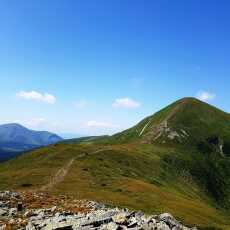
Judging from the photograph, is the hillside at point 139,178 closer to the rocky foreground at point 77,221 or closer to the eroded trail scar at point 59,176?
the eroded trail scar at point 59,176

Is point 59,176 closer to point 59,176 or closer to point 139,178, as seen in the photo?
point 59,176

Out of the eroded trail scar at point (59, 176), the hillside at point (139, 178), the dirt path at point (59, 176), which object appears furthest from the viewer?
the eroded trail scar at point (59, 176)

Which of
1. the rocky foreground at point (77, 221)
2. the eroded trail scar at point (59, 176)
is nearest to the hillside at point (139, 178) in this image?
the eroded trail scar at point (59, 176)

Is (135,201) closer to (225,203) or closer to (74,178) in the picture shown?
(74,178)

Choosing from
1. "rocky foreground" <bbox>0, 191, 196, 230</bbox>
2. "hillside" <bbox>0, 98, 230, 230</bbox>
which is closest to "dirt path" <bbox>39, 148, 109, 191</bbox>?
"hillside" <bbox>0, 98, 230, 230</bbox>

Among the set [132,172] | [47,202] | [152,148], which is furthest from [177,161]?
[47,202]

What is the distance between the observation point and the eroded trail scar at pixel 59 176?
7672 cm

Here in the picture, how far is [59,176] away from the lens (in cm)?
8881

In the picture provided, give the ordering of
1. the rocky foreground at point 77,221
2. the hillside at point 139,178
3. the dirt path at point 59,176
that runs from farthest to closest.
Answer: the dirt path at point 59,176
the hillside at point 139,178
the rocky foreground at point 77,221

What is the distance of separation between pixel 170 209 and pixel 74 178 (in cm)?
2881

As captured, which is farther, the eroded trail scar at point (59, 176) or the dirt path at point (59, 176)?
the eroded trail scar at point (59, 176)

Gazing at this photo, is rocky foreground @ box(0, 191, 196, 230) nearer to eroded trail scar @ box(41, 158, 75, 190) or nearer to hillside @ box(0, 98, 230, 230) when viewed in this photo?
hillside @ box(0, 98, 230, 230)

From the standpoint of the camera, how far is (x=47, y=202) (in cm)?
4788

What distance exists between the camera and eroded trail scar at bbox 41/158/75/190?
76725mm
